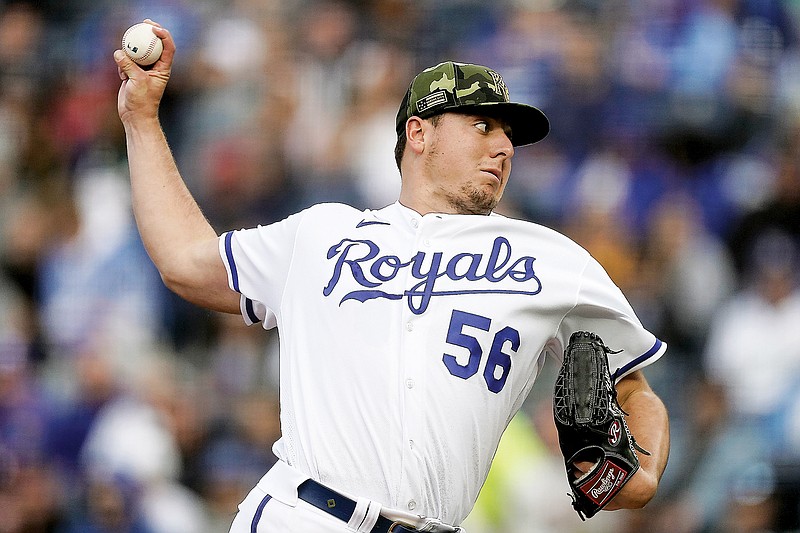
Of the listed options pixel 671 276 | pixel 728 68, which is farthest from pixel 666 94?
pixel 671 276

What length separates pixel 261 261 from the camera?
398 cm

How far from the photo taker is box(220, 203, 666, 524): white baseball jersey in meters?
3.64

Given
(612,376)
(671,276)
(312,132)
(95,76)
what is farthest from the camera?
(95,76)

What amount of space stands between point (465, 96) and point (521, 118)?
209 mm

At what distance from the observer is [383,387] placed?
3.67m

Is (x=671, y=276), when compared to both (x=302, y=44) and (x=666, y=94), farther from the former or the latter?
(x=302, y=44)

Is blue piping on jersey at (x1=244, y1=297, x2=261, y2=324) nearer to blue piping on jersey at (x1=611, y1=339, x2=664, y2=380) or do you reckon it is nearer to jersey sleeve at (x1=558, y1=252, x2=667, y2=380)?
jersey sleeve at (x1=558, y1=252, x2=667, y2=380)

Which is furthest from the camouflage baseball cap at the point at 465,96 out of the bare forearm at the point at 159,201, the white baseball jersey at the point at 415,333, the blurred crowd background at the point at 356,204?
the blurred crowd background at the point at 356,204

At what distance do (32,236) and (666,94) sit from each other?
14.5 ft

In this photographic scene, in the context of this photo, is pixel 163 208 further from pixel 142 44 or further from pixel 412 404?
pixel 412 404

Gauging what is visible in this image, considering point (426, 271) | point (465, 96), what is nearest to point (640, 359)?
point (426, 271)

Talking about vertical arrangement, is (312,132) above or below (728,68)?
below

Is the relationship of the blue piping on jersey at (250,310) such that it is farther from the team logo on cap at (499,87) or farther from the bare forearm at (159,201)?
the team logo on cap at (499,87)

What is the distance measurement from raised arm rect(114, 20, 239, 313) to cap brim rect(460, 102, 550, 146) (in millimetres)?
896
